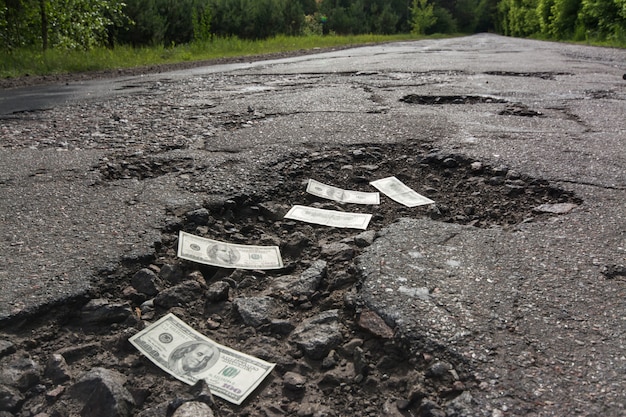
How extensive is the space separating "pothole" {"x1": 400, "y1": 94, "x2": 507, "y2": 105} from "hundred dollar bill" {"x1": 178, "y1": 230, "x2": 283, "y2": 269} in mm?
2967

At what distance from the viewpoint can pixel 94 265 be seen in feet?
5.70

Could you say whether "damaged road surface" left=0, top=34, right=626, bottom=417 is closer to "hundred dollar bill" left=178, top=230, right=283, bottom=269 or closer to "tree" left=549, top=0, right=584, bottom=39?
"hundred dollar bill" left=178, top=230, right=283, bottom=269

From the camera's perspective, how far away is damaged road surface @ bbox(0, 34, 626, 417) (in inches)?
49.2

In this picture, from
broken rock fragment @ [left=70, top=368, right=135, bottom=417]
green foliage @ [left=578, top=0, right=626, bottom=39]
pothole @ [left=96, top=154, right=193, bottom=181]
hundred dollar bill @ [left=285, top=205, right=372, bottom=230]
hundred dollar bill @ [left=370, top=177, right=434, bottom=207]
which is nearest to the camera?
broken rock fragment @ [left=70, top=368, right=135, bottom=417]

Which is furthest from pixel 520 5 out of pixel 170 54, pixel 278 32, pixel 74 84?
pixel 74 84

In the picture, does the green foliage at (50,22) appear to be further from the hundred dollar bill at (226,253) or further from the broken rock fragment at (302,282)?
the broken rock fragment at (302,282)

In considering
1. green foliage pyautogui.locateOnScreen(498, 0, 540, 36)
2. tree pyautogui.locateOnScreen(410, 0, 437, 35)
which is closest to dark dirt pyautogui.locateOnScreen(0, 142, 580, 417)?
green foliage pyautogui.locateOnScreen(498, 0, 540, 36)

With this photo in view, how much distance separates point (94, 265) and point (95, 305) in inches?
8.5

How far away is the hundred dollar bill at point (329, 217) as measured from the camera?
218 centimetres

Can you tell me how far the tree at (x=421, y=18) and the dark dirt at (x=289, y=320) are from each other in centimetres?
4382

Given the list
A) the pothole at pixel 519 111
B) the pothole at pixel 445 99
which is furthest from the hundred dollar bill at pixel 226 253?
the pothole at pixel 445 99

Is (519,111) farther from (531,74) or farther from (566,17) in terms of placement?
(566,17)

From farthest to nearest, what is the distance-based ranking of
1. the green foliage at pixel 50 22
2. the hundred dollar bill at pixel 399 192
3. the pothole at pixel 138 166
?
the green foliage at pixel 50 22
the pothole at pixel 138 166
the hundred dollar bill at pixel 399 192

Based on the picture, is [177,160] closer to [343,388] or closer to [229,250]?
[229,250]
